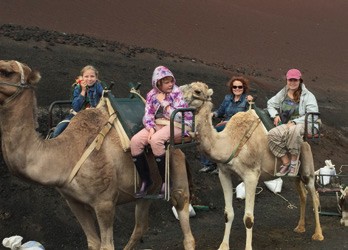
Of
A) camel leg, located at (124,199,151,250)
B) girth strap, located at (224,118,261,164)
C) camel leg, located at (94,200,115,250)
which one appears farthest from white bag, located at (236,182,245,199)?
camel leg, located at (94,200,115,250)

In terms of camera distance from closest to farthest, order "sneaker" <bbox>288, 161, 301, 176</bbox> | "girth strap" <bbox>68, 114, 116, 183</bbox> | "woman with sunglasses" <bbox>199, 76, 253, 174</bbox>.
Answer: "girth strap" <bbox>68, 114, 116, 183</bbox> → "sneaker" <bbox>288, 161, 301, 176</bbox> → "woman with sunglasses" <bbox>199, 76, 253, 174</bbox>

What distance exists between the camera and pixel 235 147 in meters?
6.79

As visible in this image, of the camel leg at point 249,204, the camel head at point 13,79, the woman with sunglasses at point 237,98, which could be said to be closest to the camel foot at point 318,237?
the camel leg at point 249,204

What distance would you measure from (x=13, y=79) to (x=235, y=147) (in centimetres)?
330

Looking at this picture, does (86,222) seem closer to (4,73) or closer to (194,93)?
(4,73)

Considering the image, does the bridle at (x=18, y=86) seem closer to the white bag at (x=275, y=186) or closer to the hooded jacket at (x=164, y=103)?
the hooded jacket at (x=164, y=103)

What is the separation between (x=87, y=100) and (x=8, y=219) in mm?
2576

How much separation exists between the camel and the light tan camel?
2.42 ft

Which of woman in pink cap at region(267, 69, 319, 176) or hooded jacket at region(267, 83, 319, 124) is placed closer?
woman in pink cap at region(267, 69, 319, 176)

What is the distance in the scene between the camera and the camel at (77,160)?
460cm

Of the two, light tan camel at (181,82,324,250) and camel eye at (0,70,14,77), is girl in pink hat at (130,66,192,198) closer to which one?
light tan camel at (181,82,324,250)

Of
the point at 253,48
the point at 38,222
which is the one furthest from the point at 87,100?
the point at 253,48

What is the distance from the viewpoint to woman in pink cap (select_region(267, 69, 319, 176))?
6.97 metres

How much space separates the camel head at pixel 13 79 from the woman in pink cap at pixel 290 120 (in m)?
3.67
